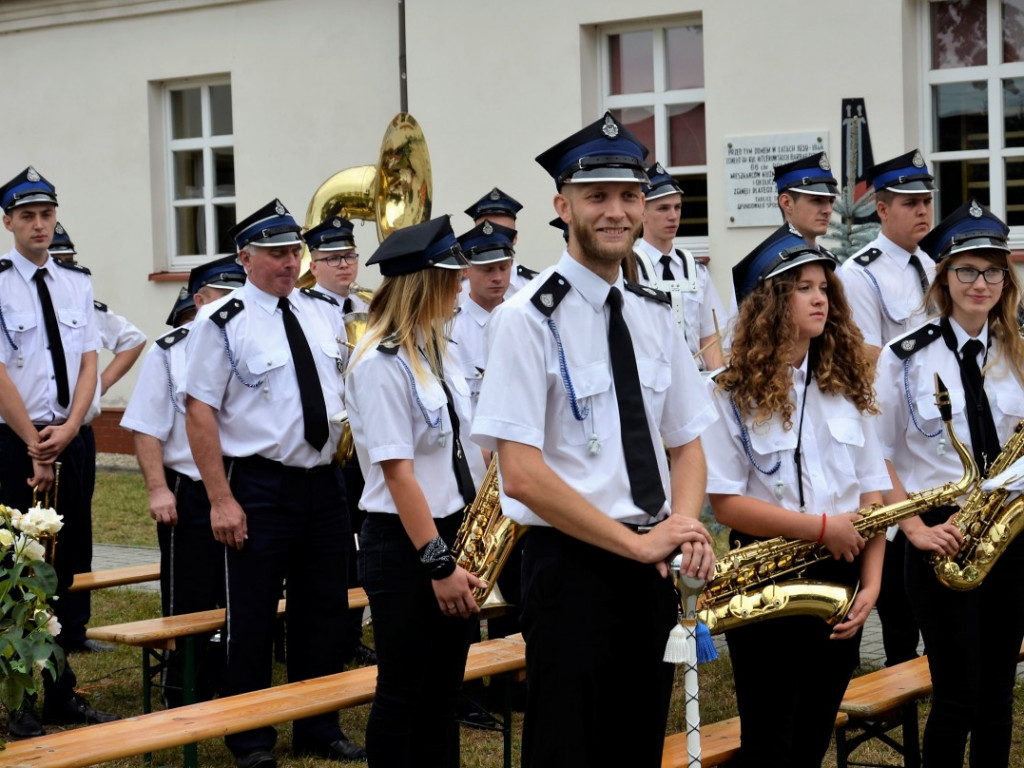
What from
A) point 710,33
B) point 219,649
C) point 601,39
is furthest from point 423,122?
point 219,649

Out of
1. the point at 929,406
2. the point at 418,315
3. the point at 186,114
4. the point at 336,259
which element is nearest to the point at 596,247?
the point at 418,315

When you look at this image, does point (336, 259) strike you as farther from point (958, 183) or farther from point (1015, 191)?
point (1015, 191)

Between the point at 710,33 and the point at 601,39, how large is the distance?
4.41 ft

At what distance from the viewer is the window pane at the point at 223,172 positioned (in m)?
17.0

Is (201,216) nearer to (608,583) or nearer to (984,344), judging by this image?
(984,344)

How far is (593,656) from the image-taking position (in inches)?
163

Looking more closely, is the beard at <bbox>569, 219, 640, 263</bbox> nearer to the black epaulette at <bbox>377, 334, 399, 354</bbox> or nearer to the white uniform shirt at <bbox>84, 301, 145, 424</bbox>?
the black epaulette at <bbox>377, 334, 399, 354</bbox>

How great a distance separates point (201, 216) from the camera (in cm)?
1734

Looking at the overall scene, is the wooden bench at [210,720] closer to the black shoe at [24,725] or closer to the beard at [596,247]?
the black shoe at [24,725]

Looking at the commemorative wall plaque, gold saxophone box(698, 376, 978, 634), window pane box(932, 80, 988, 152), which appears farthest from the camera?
the commemorative wall plaque

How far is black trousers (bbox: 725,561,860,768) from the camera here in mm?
4891

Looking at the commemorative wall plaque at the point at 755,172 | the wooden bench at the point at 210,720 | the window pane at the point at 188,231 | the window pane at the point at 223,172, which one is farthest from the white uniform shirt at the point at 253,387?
the window pane at the point at 188,231

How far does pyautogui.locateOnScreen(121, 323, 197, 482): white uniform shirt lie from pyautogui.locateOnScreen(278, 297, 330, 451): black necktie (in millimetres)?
1514

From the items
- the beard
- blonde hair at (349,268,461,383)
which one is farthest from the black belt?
the beard
